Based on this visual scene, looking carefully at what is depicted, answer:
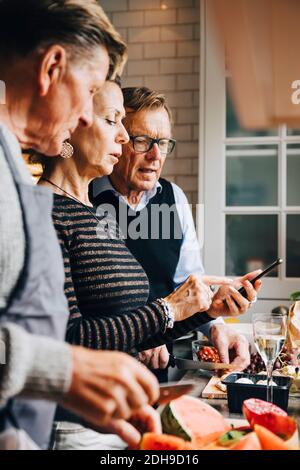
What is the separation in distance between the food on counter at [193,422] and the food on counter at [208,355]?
0.48 metres

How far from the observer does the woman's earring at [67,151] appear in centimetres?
99

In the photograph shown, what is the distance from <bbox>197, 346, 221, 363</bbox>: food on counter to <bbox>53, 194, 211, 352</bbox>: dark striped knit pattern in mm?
307

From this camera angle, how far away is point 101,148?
102 centimetres

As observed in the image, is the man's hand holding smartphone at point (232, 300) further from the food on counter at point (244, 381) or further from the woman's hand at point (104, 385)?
the woman's hand at point (104, 385)

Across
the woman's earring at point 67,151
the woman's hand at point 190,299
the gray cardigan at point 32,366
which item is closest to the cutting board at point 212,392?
the woman's hand at point 190,299

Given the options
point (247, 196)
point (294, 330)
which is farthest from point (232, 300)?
point (247, 196)

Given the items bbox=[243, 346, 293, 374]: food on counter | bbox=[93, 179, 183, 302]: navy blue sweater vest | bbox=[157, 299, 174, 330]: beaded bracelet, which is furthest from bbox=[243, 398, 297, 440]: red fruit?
bbox=[93, 179, 183, 302]: navy blue sweater vest

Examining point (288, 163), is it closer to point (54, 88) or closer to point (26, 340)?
point (54, 88)

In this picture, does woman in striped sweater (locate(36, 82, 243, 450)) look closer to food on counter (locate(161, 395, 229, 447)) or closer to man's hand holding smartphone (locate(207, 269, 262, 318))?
man's hand holding smartphone (locate(207, 269, 262, 318))

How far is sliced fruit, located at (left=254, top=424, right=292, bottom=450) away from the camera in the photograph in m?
0.63

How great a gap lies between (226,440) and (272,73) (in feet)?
5.78

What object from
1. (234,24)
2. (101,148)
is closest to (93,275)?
(101,148)

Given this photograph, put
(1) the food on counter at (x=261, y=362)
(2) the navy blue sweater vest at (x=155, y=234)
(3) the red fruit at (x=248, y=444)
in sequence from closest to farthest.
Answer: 1. (3) the red fruit at (x=248, y=444)
2. (1) the food on counter at (x=261, y=362)
3. (2) the navy blue sweater vest at (x=155, y=234)

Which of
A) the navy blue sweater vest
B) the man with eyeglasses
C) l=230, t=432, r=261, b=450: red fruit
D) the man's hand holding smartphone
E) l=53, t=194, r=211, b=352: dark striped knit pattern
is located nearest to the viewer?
l=230, t=432, r=261, b=450: red fruit
